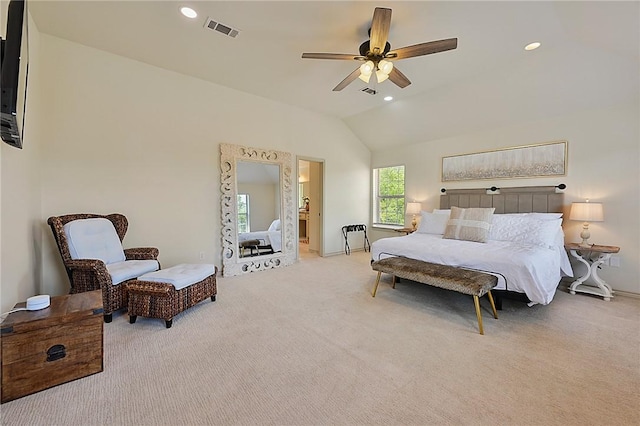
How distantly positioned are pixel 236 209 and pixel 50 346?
9.56 ft

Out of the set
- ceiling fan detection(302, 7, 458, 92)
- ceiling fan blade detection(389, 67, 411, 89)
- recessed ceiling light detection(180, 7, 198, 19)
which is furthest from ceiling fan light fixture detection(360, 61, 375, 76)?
recessed ceiling light detection(180, 7, 198, 19)

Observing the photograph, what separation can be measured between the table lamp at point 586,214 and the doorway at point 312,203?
13.4 ft

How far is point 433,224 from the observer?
15.1ft

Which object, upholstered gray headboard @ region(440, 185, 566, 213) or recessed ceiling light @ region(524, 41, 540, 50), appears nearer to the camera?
recessed ceiling light @ region(524, 41, 540, 50)

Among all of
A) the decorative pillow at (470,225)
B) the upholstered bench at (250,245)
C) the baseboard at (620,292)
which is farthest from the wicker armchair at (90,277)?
the baseboard at (620,292)

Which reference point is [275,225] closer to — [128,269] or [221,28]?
[128,269]

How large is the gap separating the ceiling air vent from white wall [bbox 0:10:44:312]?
1493mm

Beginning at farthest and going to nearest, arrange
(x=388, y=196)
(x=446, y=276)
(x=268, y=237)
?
(x=388, y=196)
(x=268, y=237)
(x=446, y=276)

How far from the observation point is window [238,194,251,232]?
15.0 ft

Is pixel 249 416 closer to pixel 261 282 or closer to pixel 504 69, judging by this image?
pixel 261 282

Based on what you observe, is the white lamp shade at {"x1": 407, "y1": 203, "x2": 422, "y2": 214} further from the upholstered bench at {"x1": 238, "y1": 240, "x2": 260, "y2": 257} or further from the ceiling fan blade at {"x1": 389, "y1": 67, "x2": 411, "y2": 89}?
the upholstered bench at {"x1": 238, "y1": 240, "x2": 260, "y2": 257}

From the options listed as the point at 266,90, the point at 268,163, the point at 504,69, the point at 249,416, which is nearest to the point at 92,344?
the point at 249,416

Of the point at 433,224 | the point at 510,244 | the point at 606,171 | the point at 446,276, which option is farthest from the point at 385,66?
the point at 606,171

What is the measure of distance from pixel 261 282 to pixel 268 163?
213 centimetres
